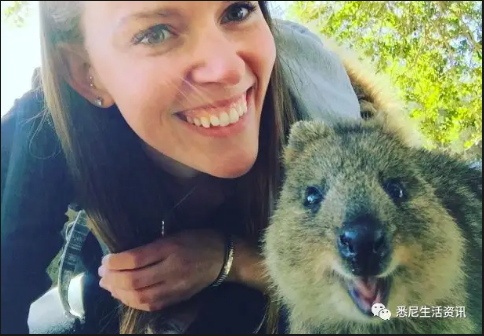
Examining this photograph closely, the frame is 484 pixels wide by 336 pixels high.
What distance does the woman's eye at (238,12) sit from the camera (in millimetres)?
1454

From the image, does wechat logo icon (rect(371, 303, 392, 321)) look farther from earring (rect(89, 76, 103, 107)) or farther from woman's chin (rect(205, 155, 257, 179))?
earring (rect(89, 76, 103, 107))

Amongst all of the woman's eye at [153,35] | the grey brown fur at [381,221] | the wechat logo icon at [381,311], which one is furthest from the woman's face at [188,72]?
the wechat logo icon at [381,311]

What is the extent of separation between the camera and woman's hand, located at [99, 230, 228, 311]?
159cm

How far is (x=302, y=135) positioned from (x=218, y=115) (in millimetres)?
203

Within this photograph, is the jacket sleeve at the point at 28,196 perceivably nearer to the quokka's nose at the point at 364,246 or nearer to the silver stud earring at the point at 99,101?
the silver stud earring at the point at 99,101

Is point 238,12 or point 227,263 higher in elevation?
point 238,12

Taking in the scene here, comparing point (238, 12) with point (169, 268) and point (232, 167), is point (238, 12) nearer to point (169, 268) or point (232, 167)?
point (232, 167)

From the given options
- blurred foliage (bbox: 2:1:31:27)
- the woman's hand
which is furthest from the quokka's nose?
blurred foliage (bbox: 2:1:31:27)

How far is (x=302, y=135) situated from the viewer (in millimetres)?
1553

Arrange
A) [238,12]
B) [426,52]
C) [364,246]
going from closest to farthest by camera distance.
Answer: [364,246] → [238,12] → [426,52]

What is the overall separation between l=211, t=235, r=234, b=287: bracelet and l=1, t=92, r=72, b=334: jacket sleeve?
0.40 meters

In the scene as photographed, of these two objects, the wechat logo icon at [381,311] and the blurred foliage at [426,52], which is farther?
the blurred foliage at [426,52]

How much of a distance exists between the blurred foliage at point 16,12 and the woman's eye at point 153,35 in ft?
0.98

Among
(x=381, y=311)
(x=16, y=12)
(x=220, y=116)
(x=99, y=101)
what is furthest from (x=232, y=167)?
(x=16, y=12)
